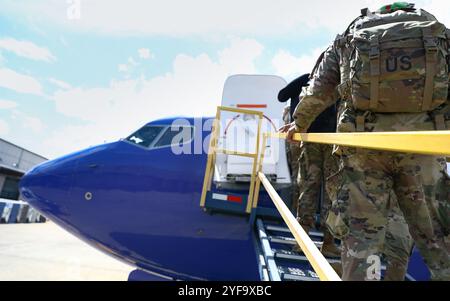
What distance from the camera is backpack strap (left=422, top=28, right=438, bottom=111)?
67.7 inches

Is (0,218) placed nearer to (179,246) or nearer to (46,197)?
(46,197)

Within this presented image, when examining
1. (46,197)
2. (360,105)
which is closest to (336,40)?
(360,105)

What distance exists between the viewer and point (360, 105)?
1.89m

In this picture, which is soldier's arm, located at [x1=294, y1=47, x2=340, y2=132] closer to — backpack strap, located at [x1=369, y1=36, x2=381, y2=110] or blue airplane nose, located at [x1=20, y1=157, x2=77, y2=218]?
backpack strap, located at [x1=369, y1=36, x2=381, y2=110]

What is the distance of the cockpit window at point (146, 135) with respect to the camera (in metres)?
4.58

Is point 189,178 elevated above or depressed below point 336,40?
below

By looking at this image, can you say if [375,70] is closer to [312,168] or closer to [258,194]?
[312,168]

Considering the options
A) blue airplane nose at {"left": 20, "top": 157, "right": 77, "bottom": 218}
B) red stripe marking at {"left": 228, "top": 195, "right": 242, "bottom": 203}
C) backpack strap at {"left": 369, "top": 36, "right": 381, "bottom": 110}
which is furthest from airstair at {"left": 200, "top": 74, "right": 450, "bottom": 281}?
blue airplane nose at {"left": 20, "top": 157, "right": 77, "bottom": 218}

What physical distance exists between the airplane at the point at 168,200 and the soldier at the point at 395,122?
2040 millimetres

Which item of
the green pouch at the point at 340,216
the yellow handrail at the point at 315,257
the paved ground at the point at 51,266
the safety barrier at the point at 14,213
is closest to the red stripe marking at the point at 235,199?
the yellow handrail at the point at 315,257

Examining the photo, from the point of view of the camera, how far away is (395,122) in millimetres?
1864

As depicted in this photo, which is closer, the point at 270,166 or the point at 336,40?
the point at 336,40

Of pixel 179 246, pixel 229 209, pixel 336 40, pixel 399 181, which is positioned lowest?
pixel 179 246
